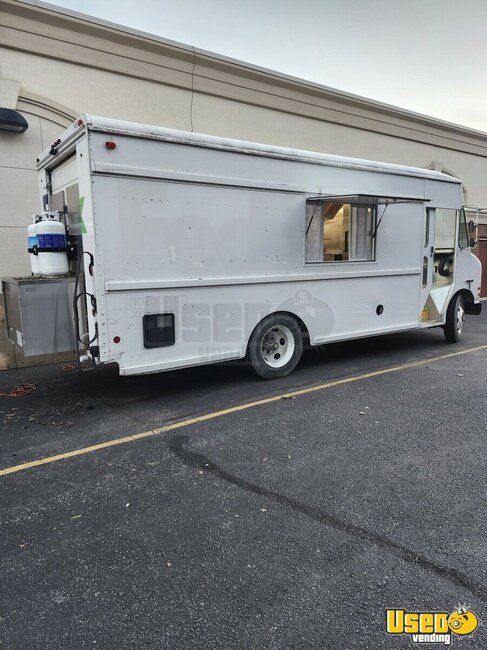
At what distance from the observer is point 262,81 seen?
34.7ft

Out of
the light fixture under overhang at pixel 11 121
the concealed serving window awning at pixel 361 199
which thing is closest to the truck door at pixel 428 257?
the concealed serving window awning at pixel 361 199

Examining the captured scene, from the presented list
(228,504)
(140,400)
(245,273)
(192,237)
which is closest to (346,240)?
(245,273)

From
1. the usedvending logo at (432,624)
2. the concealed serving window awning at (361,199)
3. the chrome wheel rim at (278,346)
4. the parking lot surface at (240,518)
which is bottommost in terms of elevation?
the usedvending logo at (432,624)

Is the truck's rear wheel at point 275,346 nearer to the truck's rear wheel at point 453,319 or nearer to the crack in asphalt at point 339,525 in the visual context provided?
the crack in asphalt at point 339,525

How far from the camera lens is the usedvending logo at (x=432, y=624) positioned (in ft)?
7.30

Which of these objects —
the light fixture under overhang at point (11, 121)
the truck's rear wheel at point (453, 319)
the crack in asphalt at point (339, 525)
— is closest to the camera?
the crack in asphalt at point (339, 525)

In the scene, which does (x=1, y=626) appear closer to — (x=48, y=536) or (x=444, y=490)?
(x=48, y=536)

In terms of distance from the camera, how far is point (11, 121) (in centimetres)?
749

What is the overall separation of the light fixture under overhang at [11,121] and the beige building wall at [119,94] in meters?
0.16

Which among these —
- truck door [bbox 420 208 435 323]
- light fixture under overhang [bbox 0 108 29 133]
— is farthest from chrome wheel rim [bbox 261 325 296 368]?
light fixture under overhang [bbox 0 108 29 133]

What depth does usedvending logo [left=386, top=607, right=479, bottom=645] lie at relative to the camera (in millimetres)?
2225

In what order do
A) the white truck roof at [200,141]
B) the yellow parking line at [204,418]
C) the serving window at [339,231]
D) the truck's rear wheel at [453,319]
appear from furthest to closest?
the truck's rear wheel at [453,319], the serving window at [339,231], the white truck roof at [200,141], the yellow parking line at [204,418]

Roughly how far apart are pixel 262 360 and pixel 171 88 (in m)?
6.23

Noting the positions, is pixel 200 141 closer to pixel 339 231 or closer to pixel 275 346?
pixel 339 231
